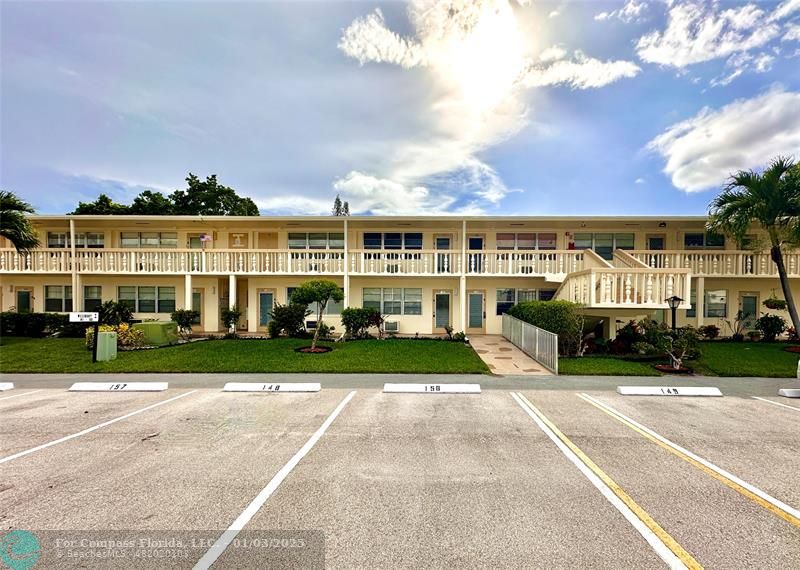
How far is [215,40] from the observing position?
1306 cm

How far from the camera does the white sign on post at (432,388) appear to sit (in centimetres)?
724

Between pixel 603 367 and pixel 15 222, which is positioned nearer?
pixel 603 367

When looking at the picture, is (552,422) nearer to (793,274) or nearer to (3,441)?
(3,441)

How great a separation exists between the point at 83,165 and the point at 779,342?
121 ft

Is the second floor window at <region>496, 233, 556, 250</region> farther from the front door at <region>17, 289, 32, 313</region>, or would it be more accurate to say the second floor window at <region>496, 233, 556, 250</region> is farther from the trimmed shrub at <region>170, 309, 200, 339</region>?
the front door at <region>17, 289, 32, 313</region>

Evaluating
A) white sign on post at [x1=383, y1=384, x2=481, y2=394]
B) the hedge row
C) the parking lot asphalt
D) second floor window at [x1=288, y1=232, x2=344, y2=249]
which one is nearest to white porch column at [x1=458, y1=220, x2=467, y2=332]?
second floor window at [x1=288, y1=232, x2=344, y2=249]

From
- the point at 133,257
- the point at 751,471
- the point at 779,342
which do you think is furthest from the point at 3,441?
the point at 779,342

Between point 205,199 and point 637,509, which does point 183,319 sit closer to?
point 637,509

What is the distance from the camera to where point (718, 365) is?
932 cm

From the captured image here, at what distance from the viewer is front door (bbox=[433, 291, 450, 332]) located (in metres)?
15.8

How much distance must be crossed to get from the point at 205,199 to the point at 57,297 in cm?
1937

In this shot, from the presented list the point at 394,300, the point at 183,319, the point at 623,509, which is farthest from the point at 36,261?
the point at 623,509

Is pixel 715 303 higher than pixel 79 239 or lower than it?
lower

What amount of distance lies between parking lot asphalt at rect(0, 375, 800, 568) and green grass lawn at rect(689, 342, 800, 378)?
344cm
